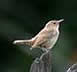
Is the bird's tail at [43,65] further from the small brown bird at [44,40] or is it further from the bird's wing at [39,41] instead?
the bird's wing at [39,41]

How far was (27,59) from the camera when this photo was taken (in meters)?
3.94

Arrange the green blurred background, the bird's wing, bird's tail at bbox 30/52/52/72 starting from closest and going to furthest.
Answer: bird's tail at bbox 30/52/52/72 → the bird's wing → the green blurred background

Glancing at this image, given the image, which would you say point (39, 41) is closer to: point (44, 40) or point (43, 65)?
point (44, 40)

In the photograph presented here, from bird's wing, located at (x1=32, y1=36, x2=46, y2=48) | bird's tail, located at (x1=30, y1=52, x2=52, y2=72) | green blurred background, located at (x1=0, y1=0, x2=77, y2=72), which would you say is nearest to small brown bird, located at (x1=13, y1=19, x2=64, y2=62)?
bird's wing, located at (x1=32, y1=36, x2=46, y2=48)

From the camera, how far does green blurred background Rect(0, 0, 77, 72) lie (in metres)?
4.00

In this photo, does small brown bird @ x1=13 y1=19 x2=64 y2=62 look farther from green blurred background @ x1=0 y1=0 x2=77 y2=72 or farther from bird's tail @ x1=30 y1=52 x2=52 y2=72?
green blurred background @ x1=0 y1=0 x2=77 y2=72

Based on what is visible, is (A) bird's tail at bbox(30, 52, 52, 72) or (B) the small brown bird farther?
(B) the small brown bird

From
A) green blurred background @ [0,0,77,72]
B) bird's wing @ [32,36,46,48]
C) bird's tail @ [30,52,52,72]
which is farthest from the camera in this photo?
green blurred background @ [0,0,77,72]

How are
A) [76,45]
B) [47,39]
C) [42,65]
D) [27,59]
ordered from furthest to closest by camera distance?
[76,45] → [27,59] → [47,39] → [42,65]

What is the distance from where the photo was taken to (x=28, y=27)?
167 inches

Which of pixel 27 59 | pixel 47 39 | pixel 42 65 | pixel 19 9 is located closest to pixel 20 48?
pixel 27 59

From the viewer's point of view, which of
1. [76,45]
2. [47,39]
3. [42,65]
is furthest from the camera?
[76,45]

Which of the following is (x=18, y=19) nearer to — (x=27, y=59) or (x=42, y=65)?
(x=27, y=59)

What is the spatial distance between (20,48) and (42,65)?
1.99 meters
